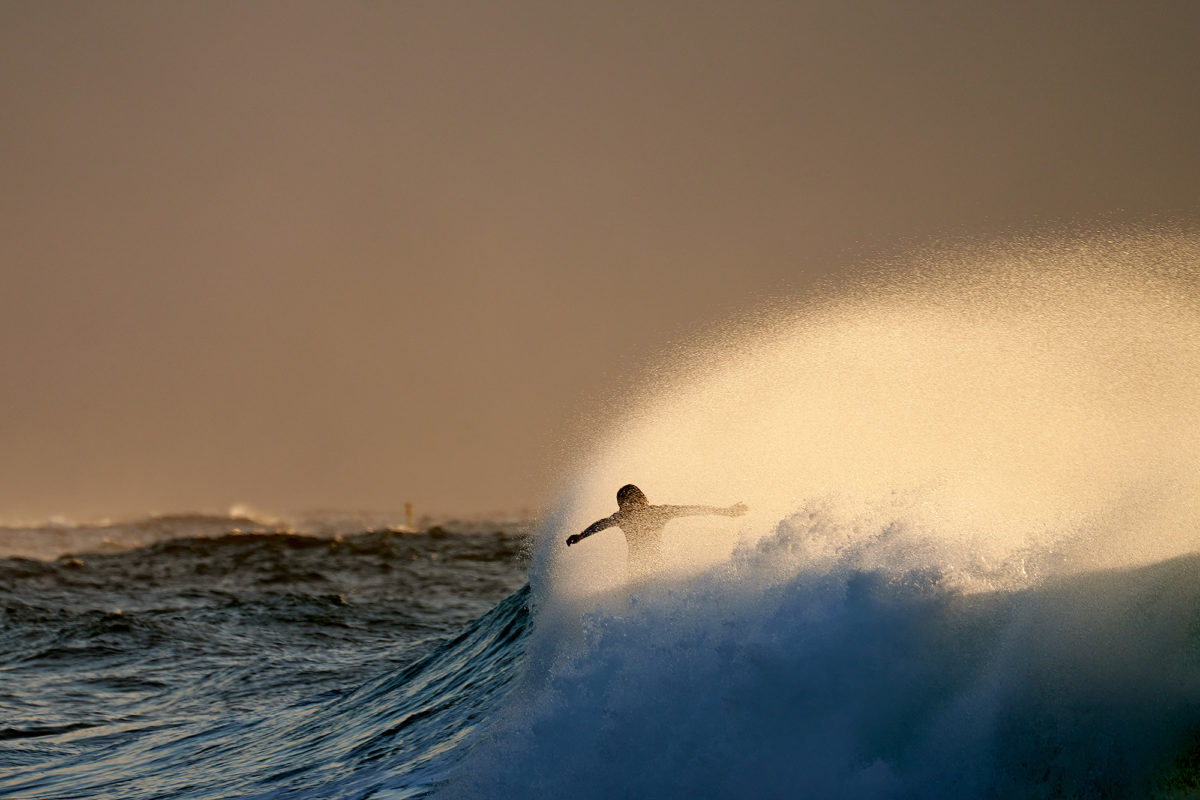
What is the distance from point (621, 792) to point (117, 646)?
1904cm

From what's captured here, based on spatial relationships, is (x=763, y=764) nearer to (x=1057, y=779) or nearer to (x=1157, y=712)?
(x=1057, y=779)

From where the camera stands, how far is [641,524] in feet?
29.3

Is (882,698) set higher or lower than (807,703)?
lower

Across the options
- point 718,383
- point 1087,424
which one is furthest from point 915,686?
point 718,383

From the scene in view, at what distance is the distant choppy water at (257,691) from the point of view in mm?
9695

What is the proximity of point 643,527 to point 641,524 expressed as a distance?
1.3 inches

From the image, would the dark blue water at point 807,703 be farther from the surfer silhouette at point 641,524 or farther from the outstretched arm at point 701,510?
the outstretched arm at point 701,510

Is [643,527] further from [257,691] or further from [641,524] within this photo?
[257,691]

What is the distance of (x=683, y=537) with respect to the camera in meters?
9.09

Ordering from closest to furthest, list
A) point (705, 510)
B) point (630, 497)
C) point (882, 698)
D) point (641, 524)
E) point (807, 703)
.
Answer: point (882, 698) < point (807, 703) < point (705, 510) < point (641, 524) < point (630, 497)

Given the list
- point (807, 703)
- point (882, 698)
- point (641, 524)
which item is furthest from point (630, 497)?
point (882, 698)

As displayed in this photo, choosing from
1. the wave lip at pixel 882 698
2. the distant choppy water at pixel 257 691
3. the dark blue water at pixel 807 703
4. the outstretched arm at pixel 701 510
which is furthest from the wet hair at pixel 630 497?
the distant choppy water at pixel 257 691

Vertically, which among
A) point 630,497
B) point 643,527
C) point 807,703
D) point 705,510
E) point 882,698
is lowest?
point 882,698

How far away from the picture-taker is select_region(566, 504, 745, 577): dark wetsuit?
28.7 feet
